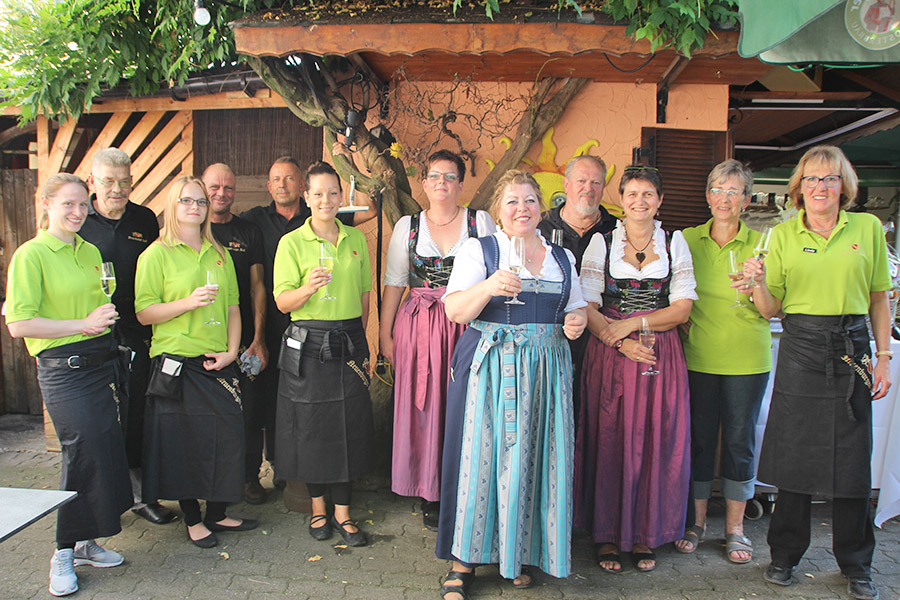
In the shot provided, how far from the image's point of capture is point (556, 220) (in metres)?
3.67

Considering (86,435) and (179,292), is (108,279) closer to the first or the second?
(179,292)

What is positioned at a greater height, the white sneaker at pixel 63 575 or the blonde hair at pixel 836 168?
the blonde hair at pixel 836 168

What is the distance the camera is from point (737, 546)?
3471 millimetres

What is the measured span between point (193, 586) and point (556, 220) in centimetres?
273

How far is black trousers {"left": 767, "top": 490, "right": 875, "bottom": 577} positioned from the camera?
10.3ft

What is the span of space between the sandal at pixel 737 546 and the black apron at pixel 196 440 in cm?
274

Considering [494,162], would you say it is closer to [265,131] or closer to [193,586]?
[265,131]

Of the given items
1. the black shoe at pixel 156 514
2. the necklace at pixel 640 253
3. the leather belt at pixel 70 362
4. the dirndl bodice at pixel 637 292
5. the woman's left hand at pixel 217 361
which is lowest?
the black shoe at pixel 156 514

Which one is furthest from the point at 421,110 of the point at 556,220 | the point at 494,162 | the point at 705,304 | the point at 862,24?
the point at 862,24

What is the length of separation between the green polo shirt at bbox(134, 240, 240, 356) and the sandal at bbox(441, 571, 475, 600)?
1.72m

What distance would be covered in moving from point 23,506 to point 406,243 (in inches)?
88.0

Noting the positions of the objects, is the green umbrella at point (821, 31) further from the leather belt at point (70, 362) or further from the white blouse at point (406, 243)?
the leather belt at point (70, 362)

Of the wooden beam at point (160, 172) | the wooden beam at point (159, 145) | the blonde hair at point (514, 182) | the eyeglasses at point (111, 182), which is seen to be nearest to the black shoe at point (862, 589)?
the blonde hair at point (514, 182)

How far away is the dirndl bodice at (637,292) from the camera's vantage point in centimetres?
325
